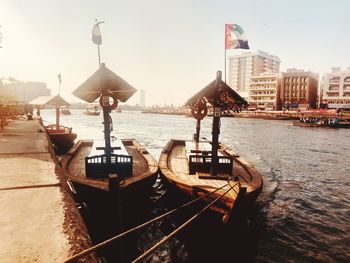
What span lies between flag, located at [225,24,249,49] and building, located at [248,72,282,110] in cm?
10442

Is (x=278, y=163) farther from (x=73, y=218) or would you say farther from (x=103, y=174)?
(x=73, y=218)

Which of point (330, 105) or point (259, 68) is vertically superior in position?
point (259, 68)

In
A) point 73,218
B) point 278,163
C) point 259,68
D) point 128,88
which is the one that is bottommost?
point 278,163

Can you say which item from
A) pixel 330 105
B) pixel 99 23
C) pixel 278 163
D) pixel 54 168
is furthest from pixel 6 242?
pixel 330 105

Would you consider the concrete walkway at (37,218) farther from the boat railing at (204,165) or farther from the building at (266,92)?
the building at (266,92)

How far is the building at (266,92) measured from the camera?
110 meters

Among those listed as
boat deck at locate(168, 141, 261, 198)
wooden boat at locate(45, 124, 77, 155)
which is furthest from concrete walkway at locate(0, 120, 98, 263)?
wooden boat at locate(45, 124, 77, 155)

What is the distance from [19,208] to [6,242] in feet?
4.60

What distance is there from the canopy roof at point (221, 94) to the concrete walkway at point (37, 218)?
5.49 m

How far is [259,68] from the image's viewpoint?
508ft

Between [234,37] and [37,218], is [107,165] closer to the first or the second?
[37,218]

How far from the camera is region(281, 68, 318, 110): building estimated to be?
10100 centimetres

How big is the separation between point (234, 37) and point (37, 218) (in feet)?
34.7

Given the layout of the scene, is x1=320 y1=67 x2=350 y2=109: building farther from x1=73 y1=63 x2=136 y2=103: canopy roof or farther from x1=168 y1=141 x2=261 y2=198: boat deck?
x1=73 y1=63 x2=136 y2=103: canopy roof
